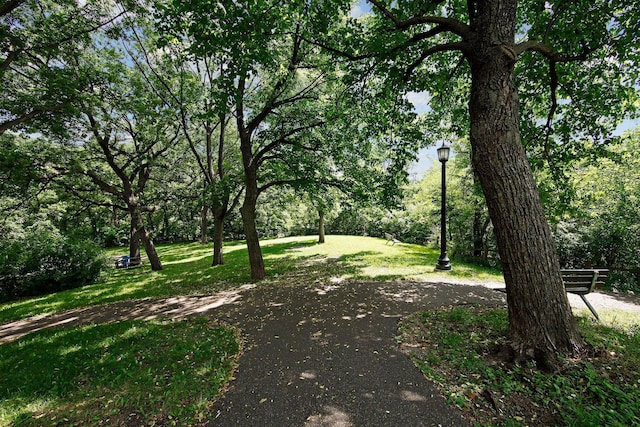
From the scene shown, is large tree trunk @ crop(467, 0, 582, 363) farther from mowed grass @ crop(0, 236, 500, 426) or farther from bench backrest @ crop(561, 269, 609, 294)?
mowed grass @ crop(0, 236, 500, 426)

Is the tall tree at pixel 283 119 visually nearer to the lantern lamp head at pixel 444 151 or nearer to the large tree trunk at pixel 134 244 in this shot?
the lantern lamp head at pixel 444 151

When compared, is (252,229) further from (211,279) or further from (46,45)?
(46,45)

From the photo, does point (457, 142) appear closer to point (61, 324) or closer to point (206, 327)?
point (206, 327)

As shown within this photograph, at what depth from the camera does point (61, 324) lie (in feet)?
20.0

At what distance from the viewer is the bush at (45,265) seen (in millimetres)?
9352

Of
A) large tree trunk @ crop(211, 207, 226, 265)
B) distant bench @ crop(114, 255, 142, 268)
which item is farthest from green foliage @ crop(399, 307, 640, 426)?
distant bench @ crop(114, 255, 142, 268)

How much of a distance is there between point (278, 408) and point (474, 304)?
4.56 meters

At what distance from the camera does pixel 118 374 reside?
357cm

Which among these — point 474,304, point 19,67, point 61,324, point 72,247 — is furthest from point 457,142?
point 72,247

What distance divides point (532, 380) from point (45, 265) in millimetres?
15480

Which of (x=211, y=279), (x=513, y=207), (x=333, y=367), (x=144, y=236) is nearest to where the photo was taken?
(x=513, y=207)

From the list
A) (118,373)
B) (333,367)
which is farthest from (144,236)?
(333,367)

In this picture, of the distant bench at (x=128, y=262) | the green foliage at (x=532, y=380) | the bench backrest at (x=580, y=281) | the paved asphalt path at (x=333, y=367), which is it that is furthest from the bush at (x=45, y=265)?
the bench backrest at (x=580, y=281)

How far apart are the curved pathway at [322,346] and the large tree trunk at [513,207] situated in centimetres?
150
